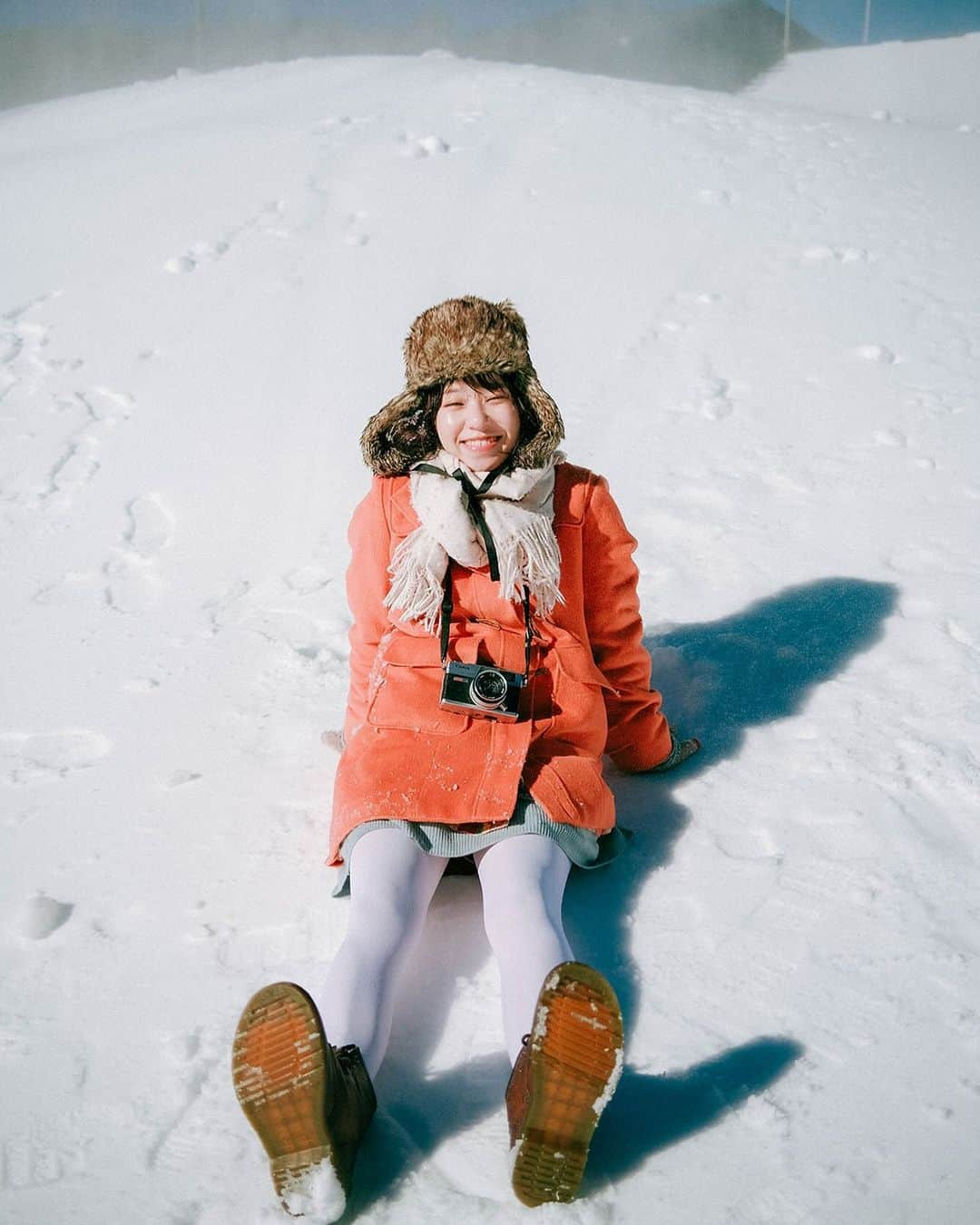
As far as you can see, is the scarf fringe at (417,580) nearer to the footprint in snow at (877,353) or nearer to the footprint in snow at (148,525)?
the footprint in snow at (148,525)

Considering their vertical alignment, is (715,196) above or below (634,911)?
above

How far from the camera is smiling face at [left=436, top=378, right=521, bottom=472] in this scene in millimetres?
2035

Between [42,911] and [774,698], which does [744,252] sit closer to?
[774,698]

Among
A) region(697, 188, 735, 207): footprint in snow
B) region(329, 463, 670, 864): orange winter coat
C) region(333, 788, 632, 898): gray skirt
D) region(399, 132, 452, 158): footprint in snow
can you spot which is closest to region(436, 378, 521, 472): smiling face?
region(329, 463, 670, 864): orange winter coat

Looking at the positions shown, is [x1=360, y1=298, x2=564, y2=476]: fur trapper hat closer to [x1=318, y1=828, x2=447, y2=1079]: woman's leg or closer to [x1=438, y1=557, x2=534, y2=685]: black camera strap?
[x1=438, y1=557, x2=534, y2=685]: black camera strap

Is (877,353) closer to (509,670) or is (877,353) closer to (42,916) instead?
(509,670)

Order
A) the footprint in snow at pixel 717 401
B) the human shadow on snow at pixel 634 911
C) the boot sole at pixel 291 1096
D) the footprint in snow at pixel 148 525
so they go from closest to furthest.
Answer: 1. the boot sole at pixel 291 1096
2. the human shadow on snow at pixel 634 911
3. the footprint in snow at pixel 148 525
4. the footprint in snow at pixel 717 401

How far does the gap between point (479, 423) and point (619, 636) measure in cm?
55

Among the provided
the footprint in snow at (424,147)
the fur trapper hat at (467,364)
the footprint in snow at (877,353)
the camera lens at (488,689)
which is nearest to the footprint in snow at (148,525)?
the fur trapper hat at (467,364)

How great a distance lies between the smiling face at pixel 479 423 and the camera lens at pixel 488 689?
404 millimetres

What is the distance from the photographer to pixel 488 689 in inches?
77.0

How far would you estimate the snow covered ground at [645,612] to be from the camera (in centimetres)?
162

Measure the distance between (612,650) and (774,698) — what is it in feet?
2.13

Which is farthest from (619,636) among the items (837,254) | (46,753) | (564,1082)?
(837,254)
